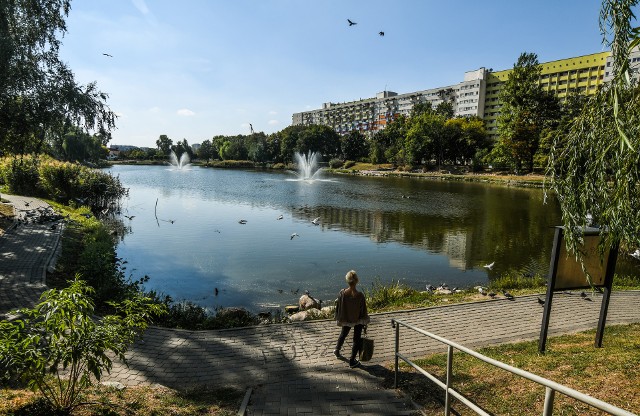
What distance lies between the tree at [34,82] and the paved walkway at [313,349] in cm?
749

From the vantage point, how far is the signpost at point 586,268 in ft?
22.5

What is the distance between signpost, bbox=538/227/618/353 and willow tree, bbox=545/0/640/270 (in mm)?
238

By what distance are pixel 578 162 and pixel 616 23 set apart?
81.0 inches

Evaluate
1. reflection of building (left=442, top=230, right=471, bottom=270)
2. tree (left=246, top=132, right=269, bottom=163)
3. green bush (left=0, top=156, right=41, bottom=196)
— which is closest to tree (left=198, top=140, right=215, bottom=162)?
tree (left=246, top=132, right=269, bottom=163)

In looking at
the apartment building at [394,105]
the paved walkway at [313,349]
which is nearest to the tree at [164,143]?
the apartment building at [394,105]

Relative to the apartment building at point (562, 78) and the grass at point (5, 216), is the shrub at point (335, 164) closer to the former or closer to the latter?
the apartment building at point (562, 78)

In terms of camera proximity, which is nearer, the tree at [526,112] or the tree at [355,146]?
the tree at [526,112]

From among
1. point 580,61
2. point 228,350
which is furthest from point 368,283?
point 580,61

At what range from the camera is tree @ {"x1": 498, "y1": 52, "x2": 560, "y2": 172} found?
63466 millimetres

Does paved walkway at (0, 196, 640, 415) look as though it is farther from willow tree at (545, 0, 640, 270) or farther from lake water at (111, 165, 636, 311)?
lake water at (111, 165, 636, 311)

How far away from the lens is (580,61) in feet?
332

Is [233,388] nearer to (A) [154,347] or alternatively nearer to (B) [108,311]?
(A) [154,347]

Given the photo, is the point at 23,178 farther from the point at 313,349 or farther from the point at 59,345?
the point at 59,345

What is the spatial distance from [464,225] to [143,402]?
25635mm
